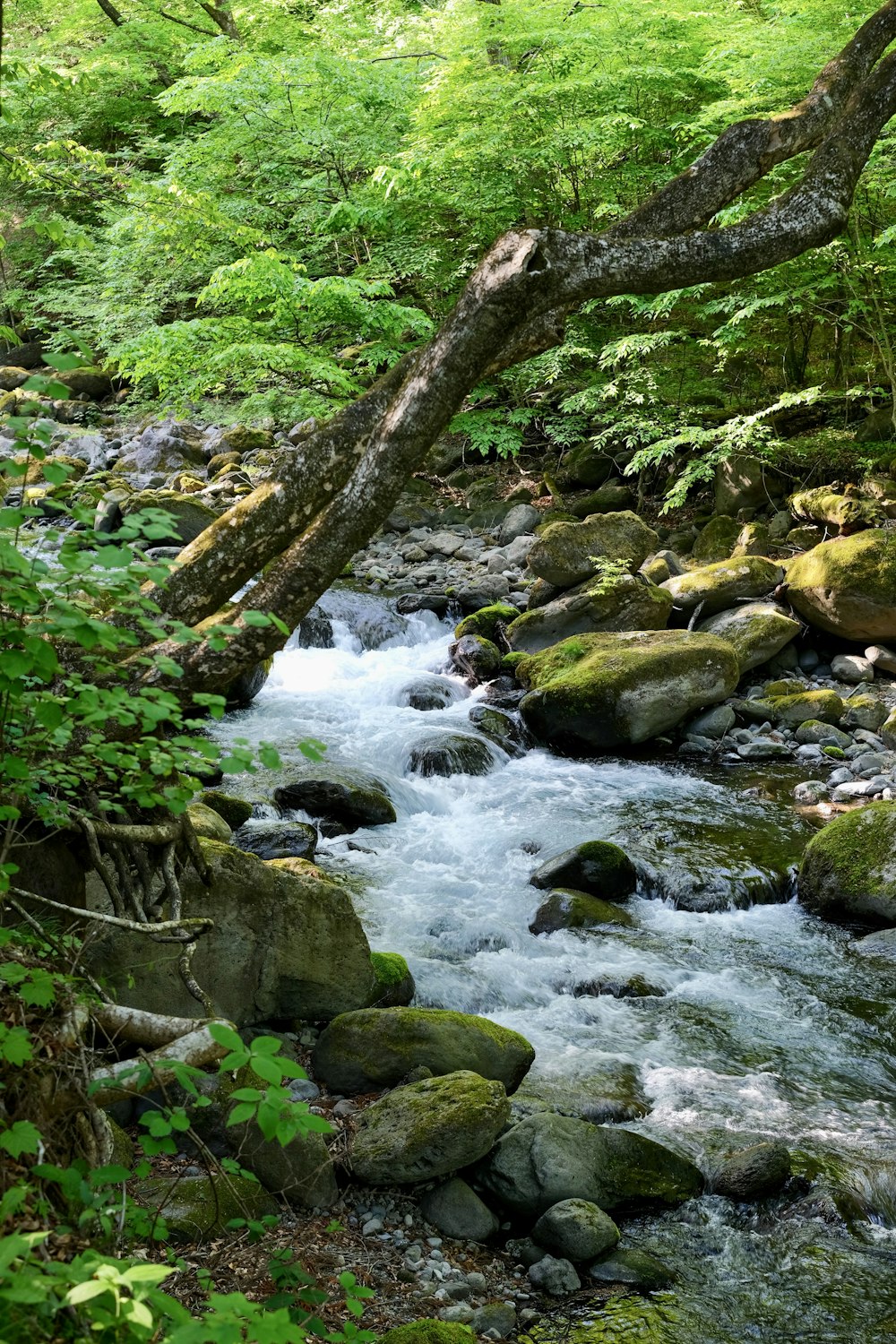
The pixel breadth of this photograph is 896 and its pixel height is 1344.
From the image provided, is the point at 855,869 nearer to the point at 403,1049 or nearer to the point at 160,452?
the point at 403,1049

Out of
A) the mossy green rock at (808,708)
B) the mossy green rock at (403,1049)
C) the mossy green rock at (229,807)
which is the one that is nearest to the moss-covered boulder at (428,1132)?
the mossy green rock at (403,1049)

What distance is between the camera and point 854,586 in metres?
10.7

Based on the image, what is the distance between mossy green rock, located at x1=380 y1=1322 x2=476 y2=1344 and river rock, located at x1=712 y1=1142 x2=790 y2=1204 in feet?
5.34

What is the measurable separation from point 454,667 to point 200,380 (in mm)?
4511

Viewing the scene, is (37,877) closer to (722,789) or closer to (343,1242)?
(343,1242)

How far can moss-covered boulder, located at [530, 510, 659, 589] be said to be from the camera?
12.5 meters

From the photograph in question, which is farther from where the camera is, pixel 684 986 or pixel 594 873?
pixel 594 873

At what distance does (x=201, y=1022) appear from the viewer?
2.70m

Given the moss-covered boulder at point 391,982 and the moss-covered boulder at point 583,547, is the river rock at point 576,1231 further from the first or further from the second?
the moss-covered boulder at point 583,547

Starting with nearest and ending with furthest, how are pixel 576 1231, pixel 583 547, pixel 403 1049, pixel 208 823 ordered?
pixel 576 1231 → pixel 403 1049 → pixel 208 823 → pixel 583 547

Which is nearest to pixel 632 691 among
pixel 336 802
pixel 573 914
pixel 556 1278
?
pixel 336 802

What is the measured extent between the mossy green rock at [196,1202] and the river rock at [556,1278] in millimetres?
1023

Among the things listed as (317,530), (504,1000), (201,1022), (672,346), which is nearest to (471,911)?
(504,1000)

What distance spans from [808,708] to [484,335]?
7736mm
